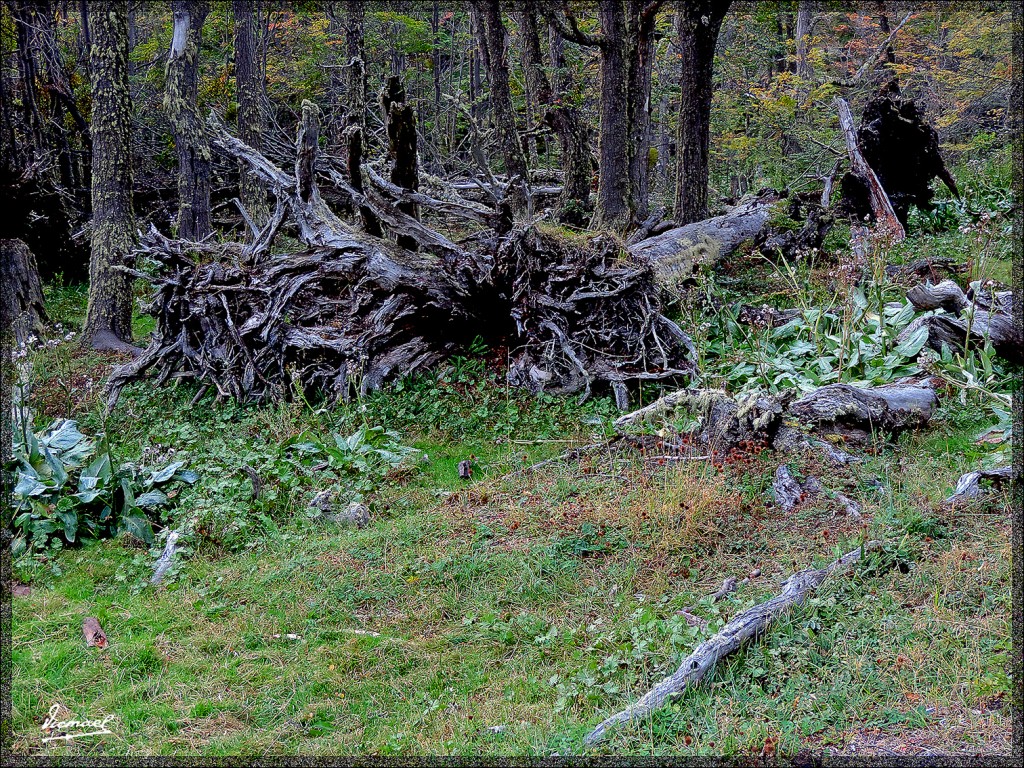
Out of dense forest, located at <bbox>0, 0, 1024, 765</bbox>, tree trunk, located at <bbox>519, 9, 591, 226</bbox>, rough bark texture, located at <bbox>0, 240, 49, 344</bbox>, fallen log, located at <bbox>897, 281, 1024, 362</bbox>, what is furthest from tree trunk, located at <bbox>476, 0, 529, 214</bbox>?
rough bark texture, located at <bbox>0, 240, 49, 344</bbox>

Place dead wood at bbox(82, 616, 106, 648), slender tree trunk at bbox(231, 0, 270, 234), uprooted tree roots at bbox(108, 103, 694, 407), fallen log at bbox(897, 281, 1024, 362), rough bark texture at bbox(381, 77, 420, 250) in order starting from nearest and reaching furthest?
dead wood at bbox(82, 616, 106, 648) → fallen log at bbox(897, 281, 1024, 362) → uprooted tree roots at bbox(108, 103, 694, 407) → rough bark texture at bbox(381, 77, 420, 250) → slender tree trunk at bbox(231, 0, 270, 234)

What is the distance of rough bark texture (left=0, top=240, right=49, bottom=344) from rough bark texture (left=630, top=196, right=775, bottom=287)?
29.1 feet

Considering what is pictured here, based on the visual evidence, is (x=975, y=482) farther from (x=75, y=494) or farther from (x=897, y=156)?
(x=897, y=156)

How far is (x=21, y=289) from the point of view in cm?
1227

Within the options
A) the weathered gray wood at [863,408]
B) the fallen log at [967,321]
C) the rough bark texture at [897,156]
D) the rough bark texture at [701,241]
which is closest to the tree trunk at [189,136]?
the rough bark texture at [701,241]

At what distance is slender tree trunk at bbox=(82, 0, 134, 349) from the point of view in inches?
438

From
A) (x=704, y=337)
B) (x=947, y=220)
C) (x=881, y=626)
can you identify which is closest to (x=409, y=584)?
(x=881, y=626)

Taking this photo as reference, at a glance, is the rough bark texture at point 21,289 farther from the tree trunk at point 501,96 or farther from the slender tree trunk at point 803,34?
the slender tree trunk at point 803,34

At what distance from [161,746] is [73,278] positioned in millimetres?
14169

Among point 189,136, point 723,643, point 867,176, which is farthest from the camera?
point 189,136

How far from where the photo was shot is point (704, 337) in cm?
862

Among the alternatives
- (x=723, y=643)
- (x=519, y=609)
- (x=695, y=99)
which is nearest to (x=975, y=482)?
(x=723, y=643)

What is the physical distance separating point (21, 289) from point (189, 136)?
4.39 meters

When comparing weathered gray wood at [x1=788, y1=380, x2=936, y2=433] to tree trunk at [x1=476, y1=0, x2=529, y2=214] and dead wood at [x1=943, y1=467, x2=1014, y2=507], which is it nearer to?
dead wood at [x1=943, y1=467, x2=1014, y2=507]
